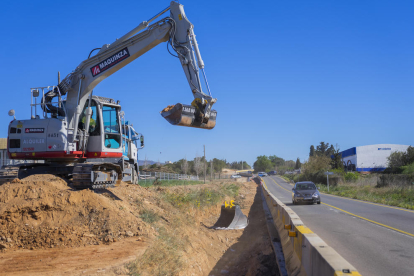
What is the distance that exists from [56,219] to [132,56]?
600 centimetres

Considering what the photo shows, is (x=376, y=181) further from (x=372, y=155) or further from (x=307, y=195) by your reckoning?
(x=372, y=155)

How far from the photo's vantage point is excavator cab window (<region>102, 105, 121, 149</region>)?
13193mm

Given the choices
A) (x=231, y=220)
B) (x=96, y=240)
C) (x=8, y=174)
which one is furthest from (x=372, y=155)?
(x=96, y=240)

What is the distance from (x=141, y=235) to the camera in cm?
983

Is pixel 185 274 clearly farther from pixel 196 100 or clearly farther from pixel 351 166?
pixel 351 166

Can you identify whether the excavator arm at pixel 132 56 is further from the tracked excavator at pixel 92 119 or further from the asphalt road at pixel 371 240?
the asphalt road at pixel 371 240

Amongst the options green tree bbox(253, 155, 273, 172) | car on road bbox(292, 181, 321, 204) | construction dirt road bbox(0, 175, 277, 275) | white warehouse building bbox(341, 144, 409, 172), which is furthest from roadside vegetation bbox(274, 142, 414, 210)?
green tree bbox(253, 155, 273, 172)

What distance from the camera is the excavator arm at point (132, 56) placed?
39.2ft

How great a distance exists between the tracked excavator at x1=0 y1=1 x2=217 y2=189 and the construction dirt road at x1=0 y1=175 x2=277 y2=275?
0.89 meters

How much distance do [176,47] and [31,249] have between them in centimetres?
756

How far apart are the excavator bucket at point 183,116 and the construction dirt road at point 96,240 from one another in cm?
315

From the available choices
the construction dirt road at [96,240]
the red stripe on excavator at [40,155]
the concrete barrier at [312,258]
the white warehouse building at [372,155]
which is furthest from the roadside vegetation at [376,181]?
the red stripe on excavator at [40,155]

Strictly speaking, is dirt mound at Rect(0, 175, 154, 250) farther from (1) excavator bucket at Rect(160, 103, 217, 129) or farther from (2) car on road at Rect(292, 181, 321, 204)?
(2) car on road at Rect(292, 181, 321, 204)

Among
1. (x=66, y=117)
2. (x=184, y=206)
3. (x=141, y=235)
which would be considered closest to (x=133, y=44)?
(x=66, y=117)
